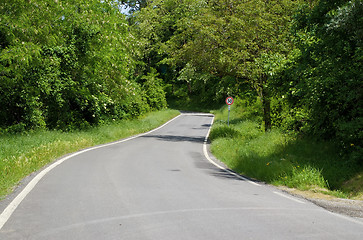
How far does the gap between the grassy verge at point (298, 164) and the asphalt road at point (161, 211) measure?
978 mm

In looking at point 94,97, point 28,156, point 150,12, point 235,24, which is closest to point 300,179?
point 28,156

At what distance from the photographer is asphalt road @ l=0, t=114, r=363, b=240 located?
5.14m

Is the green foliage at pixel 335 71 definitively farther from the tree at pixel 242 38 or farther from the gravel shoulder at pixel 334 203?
the tree at pixel 242 38

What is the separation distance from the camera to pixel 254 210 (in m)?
6.60

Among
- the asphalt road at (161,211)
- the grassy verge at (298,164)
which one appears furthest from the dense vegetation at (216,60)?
the asphalt road at (161,211)

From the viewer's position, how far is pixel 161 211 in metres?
6.31

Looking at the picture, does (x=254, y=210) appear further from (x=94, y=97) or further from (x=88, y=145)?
(x=94, y=97)

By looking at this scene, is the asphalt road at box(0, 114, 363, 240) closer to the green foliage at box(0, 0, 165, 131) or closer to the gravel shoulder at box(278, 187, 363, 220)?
the gravel shoulder at box(278, 187, 363, 220)

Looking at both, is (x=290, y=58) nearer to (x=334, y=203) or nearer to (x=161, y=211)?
(x=334, y=203)

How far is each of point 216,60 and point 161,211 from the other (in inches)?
708

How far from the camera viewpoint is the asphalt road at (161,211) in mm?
5141

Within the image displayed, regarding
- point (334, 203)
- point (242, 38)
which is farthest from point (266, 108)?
point (334, 203)

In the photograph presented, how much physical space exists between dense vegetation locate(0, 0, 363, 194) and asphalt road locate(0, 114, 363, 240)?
4459 millimetres

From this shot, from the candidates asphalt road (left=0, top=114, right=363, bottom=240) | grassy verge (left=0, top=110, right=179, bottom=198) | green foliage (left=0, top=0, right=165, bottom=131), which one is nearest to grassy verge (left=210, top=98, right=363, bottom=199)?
asphalt road (left=0, top=114, right=363, bottom=240)
